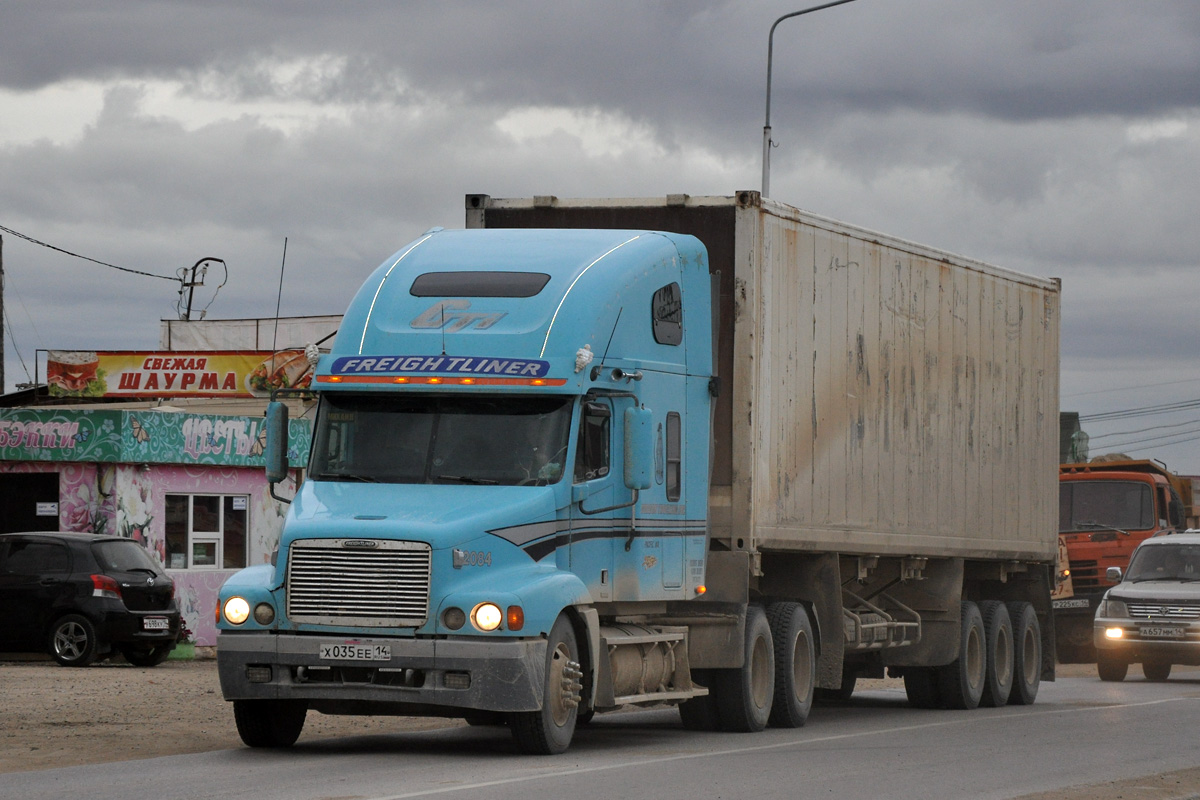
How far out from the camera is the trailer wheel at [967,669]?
832 inches

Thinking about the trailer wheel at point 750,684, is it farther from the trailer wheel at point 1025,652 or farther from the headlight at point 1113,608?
the headlight at point 1113,608

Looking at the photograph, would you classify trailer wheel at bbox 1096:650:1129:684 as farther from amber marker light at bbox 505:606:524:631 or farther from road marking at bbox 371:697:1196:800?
amber marker light at bbox 505:606:524:631

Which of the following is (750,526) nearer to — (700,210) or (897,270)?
(700,210)

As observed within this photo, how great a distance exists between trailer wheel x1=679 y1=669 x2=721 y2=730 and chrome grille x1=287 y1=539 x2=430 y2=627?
418 cm

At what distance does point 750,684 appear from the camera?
16688 millimetres

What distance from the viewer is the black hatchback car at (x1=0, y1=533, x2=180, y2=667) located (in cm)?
2603

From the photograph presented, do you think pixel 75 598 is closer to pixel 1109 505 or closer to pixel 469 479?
pixel 469 479

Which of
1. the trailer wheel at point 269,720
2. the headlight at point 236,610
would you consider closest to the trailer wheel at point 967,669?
the trailer wheel at point 269,720

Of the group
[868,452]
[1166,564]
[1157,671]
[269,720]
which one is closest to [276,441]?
[269,720]

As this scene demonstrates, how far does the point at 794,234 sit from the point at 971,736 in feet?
14.6

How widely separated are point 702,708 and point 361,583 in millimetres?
4554

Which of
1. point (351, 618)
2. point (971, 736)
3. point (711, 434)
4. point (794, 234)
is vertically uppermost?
point (794, 234)

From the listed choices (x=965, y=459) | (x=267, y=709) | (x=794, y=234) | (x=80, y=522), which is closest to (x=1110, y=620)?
(x=965, y=459)

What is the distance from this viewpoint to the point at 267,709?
14.3m
